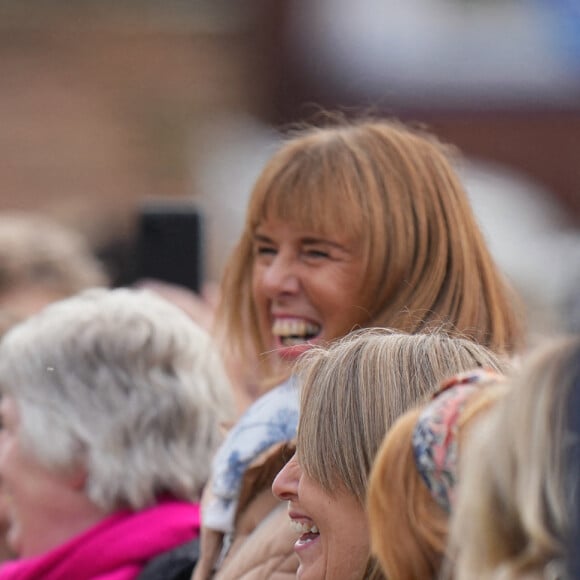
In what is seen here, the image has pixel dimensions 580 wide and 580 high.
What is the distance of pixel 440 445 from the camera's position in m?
1.74

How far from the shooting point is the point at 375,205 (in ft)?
9.61

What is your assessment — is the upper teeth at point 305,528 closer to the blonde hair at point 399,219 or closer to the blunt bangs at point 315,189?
the blonde hair at point 399,219

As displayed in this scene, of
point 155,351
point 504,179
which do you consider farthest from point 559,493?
point 504,179

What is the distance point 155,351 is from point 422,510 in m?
1.65

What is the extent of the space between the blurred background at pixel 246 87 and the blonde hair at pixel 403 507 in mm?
11266

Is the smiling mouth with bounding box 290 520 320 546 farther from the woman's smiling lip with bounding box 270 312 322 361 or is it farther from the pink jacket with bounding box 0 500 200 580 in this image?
the pink jacket with bounding box 0 500 200 580

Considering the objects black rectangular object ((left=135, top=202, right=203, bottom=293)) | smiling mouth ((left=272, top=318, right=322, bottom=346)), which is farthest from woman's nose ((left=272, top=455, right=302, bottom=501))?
black rectangular object ((left=135, top=202, right=203, bottom=293))

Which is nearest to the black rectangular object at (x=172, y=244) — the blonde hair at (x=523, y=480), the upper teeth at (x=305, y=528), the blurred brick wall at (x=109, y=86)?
the upper teeth at (x=305, y=528)

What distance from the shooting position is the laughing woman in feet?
9.21

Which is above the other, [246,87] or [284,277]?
[284,277]

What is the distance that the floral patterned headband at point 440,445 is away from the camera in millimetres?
1740

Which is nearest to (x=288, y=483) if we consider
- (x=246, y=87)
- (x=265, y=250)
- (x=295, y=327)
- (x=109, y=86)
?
(x=295, y=327)

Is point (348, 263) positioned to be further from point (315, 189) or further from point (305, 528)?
point (305, 528)

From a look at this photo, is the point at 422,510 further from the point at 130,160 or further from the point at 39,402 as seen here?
the point at 130,160
